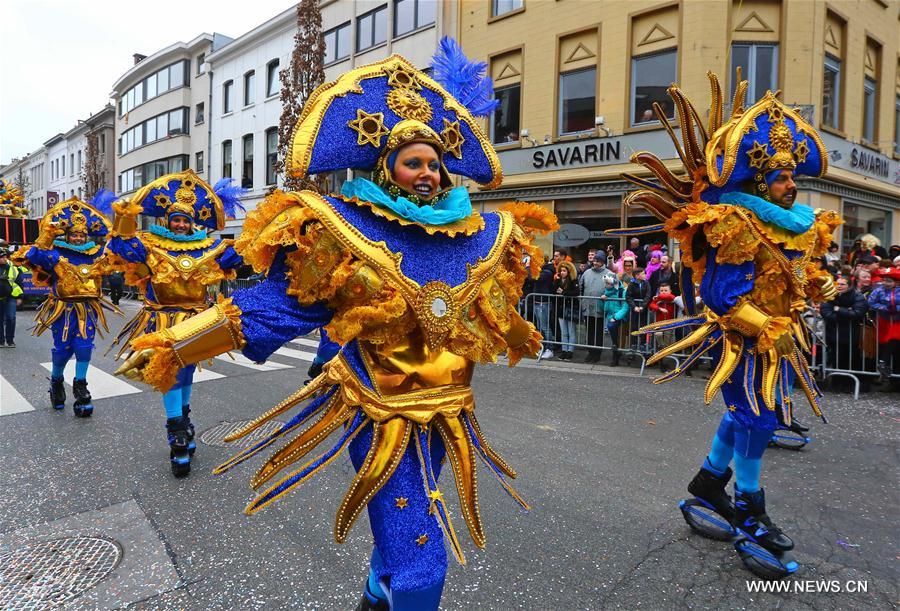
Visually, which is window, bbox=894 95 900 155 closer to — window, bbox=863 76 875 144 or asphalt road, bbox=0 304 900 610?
window, bbox=863 76 875 144

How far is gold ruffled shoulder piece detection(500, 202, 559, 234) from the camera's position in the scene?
2.37 m

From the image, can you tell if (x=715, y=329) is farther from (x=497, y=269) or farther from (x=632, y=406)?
(x=632, y=406)

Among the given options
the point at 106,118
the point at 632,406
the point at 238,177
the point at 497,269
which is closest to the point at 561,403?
the point at 632,406

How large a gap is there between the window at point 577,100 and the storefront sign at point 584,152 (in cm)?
57

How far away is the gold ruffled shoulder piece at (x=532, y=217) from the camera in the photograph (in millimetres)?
2365

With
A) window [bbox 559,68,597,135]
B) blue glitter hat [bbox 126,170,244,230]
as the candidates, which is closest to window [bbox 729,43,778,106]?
window [bbox 559,68,597,135]

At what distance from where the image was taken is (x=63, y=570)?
2.89 metres

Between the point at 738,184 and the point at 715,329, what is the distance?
842 millimetres

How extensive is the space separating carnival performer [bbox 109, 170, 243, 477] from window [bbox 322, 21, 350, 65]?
58.0 feet

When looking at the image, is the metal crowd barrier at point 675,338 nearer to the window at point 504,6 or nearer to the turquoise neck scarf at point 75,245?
the turquoise neck scarf at point 75,245

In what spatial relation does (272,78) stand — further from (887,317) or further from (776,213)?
(776,213)

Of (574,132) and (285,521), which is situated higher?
(574,132)

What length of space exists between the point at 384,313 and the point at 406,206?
40cm

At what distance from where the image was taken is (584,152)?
556 inches
